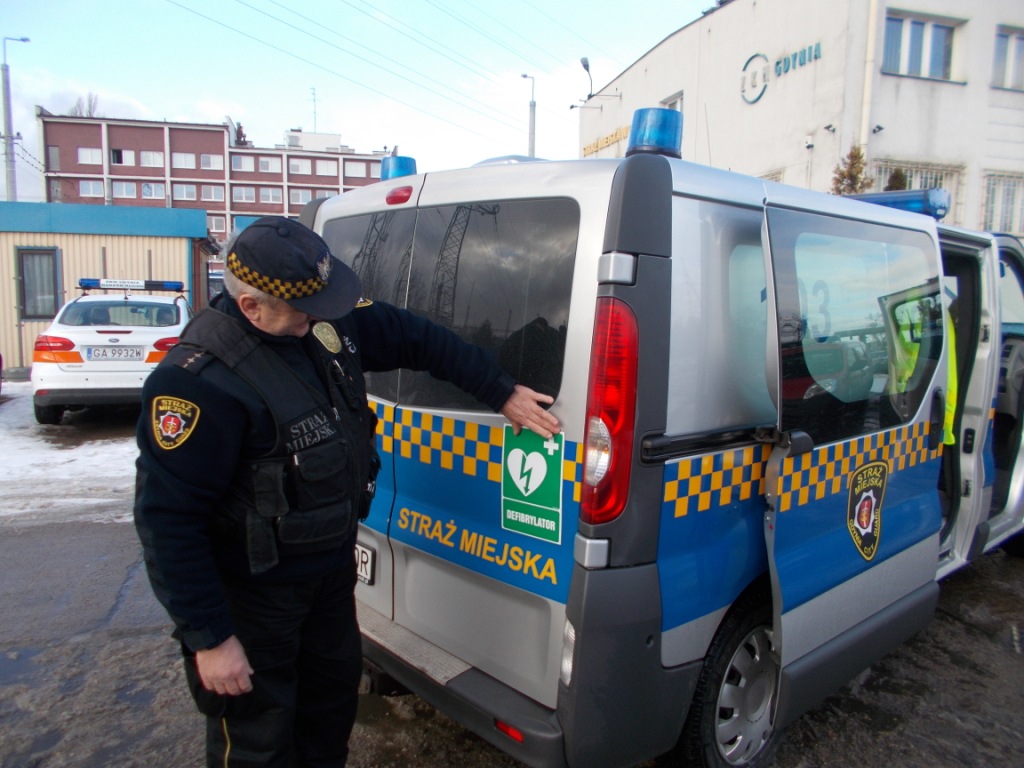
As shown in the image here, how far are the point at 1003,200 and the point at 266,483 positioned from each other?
2034cm

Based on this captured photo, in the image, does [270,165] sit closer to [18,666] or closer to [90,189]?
[90,189]

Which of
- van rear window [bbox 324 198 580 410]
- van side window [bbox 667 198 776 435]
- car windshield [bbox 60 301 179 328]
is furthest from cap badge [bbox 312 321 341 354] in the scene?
car windshield [bbox 60 301 179 328]

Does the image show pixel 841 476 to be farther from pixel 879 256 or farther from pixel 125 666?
pixel 125 666

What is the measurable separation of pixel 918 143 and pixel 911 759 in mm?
17105

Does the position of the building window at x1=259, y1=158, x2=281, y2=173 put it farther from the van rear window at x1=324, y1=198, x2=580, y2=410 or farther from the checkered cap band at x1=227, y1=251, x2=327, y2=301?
the checkered cap band at x1=227, y1=251, x2=327, y2=301

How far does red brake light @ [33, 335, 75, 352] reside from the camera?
7383mm

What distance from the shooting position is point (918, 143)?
→ 52.5 ft

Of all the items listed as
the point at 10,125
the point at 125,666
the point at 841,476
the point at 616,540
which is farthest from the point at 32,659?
the point at 10,125

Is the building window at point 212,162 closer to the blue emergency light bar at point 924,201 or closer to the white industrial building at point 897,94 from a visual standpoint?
the white industrial building at point 897,94

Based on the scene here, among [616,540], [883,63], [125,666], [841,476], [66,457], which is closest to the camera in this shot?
[616,540]

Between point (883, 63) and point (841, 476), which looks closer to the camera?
point (841, 476)

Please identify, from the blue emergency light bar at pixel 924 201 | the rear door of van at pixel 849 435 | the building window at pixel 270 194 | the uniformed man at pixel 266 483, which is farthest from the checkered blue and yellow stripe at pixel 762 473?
the building window at pixel 270 194

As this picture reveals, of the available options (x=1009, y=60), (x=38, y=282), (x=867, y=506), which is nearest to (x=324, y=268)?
(x=867, y=506)

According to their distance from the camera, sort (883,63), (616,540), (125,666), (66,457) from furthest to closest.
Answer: (883,63), (66,457), (125,666), (616,540)
